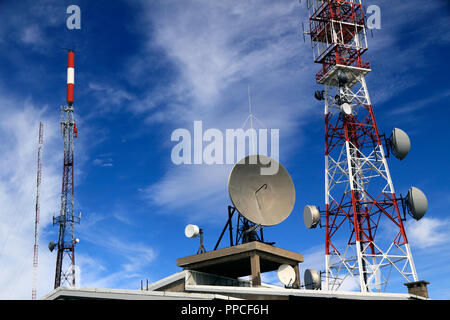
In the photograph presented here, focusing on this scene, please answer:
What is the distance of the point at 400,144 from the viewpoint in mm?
59000

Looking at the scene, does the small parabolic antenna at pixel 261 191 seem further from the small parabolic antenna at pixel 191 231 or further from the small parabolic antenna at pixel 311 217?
the small parabolic antenna at pixel 311 217

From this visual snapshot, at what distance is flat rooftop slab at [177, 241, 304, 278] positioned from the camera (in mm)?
46094

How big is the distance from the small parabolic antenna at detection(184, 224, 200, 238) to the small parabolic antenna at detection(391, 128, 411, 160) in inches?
972

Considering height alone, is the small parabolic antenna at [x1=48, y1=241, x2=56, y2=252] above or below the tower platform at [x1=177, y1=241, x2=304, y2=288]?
above

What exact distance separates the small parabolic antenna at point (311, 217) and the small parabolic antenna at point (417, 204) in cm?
1008

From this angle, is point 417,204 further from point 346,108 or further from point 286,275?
point 286,275

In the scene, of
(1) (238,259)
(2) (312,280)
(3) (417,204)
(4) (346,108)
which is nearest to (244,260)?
(1) (238,259)

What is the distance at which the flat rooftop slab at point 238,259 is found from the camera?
46.1 meters

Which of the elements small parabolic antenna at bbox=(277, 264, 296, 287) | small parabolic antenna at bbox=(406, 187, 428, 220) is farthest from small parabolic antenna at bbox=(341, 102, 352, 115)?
small parabolic antenna at bbox=(277, 264, 296, 287)

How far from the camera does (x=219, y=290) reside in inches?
1646

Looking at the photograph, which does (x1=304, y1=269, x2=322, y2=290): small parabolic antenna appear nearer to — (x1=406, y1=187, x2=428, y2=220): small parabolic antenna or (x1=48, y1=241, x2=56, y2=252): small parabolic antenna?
(x1=406, y1=187, x2=428, y2=220): small parabolic antenna
